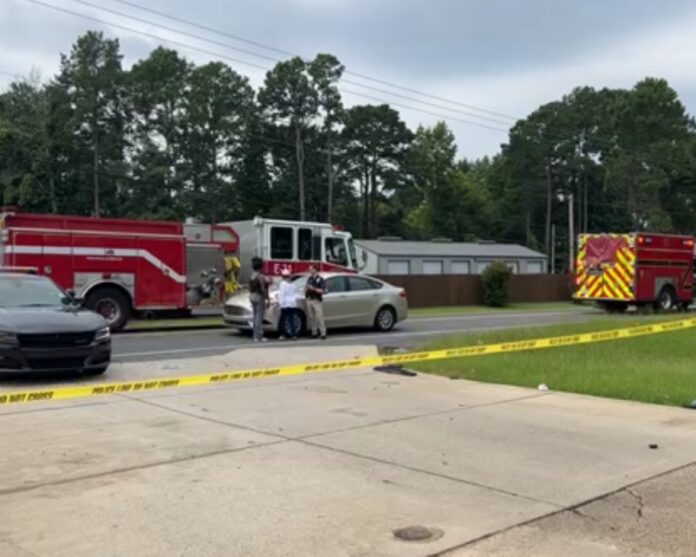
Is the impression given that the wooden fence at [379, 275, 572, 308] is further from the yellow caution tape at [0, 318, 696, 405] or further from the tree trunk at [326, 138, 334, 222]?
the tree trunk at [326, 138, 334, 222]

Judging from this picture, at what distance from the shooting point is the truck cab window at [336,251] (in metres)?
24.0

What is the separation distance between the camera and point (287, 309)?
17.7 metres

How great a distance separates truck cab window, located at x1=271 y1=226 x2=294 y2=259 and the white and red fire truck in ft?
0.25

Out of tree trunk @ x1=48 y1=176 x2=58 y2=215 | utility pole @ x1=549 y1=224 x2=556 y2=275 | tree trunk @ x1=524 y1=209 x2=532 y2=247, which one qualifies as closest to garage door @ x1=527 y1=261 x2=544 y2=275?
utility pole @ x1=549 y1=224 x2=556 y2=275

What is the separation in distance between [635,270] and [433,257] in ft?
96.6

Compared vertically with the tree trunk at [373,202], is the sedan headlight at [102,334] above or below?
below

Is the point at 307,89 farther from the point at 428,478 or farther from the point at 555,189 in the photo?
the point at 428,478

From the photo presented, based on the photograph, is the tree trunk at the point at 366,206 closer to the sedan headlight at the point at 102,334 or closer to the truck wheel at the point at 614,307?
the truck wheel at the point at 614,307

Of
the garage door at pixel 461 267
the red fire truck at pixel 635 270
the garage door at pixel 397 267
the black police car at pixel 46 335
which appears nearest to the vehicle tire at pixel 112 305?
the black police car at pixel 46 335

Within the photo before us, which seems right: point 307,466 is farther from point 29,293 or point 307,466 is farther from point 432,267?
point 432,267

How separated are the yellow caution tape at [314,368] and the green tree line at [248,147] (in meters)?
46.5

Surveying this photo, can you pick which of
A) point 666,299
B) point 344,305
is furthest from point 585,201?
point 344,305

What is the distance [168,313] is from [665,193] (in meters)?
62.9

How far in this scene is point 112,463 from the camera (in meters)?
6.43
